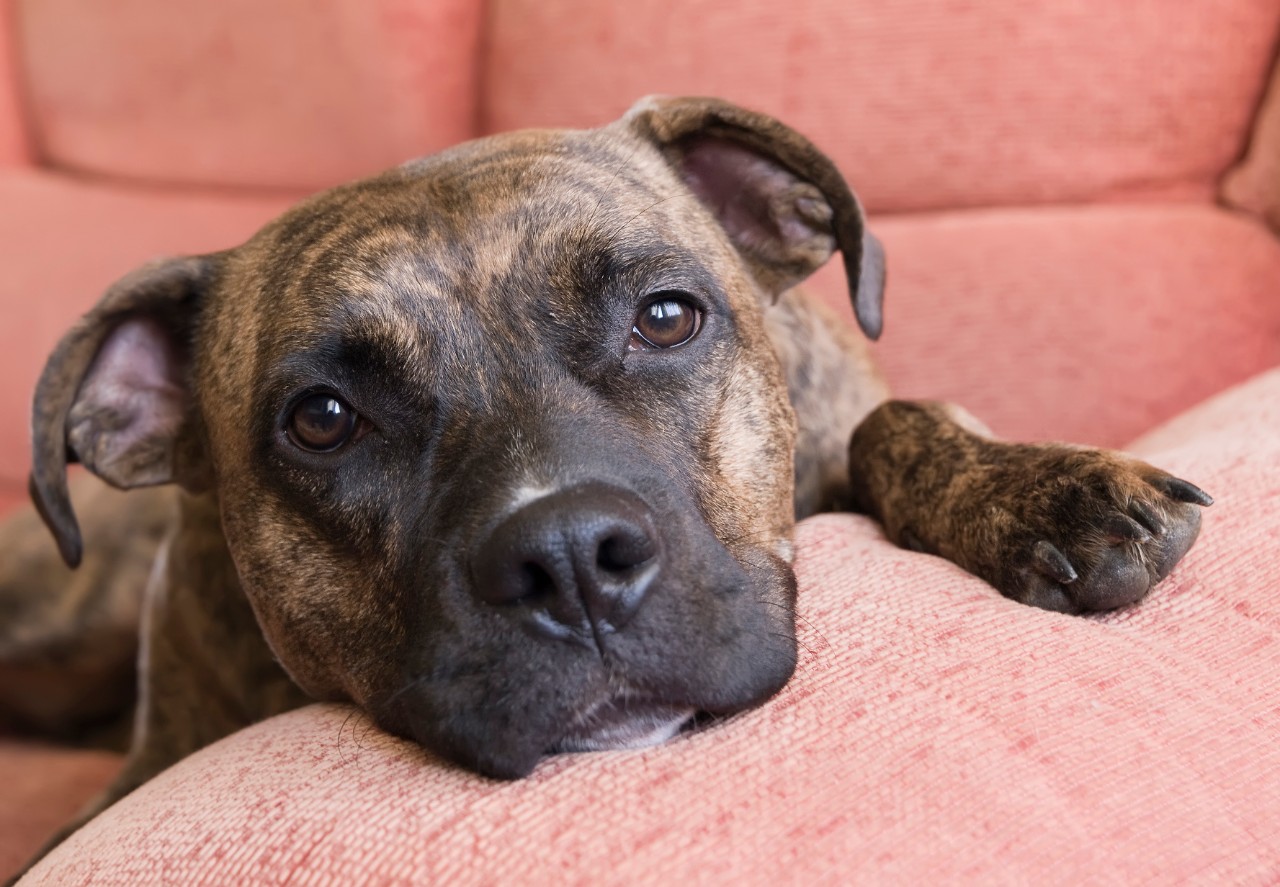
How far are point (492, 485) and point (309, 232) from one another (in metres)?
0.81

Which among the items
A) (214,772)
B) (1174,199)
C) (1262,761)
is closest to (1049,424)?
(1174,199)

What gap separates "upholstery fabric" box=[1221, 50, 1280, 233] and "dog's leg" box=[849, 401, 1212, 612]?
5.21 ft

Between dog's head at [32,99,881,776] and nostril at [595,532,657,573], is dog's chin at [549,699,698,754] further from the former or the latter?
nostril at [595,532,657,573]

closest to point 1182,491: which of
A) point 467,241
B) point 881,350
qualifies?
point 467,241

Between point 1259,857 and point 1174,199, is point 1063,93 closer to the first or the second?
point 1174,199

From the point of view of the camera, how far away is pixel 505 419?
5.47 ft

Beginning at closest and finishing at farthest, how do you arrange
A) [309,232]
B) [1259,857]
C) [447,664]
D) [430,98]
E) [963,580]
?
[1259,857] → [447,664] → [963,580] → [309,232] → [430,98]

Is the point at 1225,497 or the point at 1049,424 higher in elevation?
the point at 1225,497

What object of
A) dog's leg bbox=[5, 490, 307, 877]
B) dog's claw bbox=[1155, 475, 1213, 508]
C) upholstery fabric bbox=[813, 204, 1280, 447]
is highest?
dog's claw bbox=[1155, 475, 1213, 508]

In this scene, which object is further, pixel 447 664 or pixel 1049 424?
pixel 1049 424

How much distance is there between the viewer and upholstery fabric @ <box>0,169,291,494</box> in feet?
13.3

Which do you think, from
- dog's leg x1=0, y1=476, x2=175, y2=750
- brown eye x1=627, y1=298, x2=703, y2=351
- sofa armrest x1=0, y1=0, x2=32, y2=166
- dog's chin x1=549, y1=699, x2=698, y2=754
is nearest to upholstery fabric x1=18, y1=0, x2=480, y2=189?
sofa armrest x1=0, y1=0, x2=32, y2=166

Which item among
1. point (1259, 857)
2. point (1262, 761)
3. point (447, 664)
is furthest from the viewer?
point (447, 664)

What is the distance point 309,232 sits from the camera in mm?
2049
